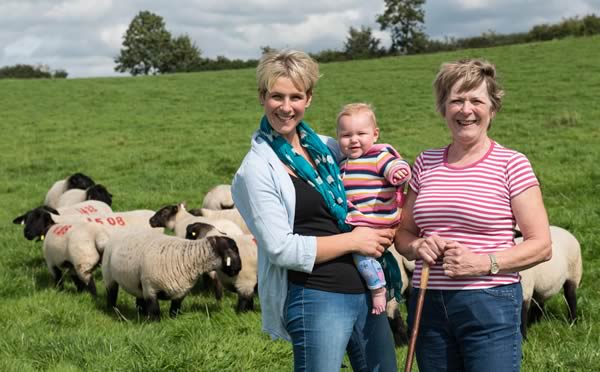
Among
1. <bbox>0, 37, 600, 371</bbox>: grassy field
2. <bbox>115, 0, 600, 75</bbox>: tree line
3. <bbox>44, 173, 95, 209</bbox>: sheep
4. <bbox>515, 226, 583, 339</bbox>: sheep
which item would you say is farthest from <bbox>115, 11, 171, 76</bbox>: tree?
<bbox>515, 226, 583, 339</bbox>: sheep

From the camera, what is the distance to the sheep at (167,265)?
23.4ft

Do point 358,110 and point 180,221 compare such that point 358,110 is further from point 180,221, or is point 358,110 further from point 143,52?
point 143,52

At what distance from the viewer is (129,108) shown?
A: 97.5 feet

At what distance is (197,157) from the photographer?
18375mm

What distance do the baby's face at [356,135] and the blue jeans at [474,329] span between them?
799 millimetres

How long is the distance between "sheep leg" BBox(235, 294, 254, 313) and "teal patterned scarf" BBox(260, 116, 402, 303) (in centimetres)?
451

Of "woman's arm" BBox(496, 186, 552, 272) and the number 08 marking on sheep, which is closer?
"woman's arm" BBox(496, 186, 552, 272)

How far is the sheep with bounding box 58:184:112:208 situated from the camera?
12.4 metres

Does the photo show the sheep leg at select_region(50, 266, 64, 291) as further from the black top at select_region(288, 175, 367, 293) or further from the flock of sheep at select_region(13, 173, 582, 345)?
the black top at select_region(288, 175, 367, 293)

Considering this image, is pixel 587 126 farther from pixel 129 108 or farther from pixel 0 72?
pixel 0 72

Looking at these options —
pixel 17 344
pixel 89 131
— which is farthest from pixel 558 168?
pixel 89 131

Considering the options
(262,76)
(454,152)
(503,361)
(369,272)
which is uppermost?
(262,76)

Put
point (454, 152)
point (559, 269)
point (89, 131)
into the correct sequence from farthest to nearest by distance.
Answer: point (89, 131)
point (559, 269)
point (454, 152)

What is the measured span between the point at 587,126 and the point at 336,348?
17.7m
